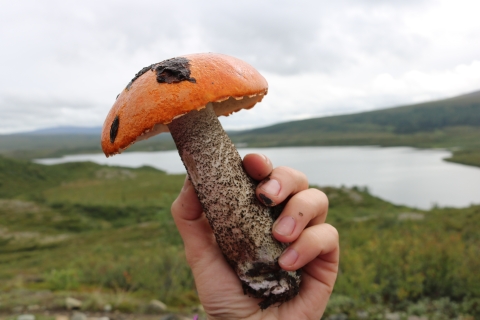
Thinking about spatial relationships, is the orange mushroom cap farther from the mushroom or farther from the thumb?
the thumb

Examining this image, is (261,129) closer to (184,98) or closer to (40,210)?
(40,210)

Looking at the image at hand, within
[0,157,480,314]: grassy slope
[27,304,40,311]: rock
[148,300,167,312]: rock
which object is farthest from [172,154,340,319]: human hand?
[27,304,40,311]: rock

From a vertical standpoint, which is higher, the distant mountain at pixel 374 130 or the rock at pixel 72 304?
the distant mountain at pixel 374 130

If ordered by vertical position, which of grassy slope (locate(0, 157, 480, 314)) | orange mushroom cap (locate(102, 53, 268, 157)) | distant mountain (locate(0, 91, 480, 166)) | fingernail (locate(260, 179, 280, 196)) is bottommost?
grassy slope (locate(0, 157, 480, 314))

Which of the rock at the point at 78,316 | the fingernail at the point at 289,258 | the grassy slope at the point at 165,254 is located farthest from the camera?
the grassy slope at the point at 165,254

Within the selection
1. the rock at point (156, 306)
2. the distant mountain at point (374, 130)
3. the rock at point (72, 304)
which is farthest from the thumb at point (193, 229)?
the distant mountain at point (374, 130)

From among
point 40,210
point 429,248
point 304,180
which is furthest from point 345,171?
point 304,180

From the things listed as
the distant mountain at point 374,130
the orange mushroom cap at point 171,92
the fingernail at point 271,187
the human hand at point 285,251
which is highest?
the distant mountain at point 374,130

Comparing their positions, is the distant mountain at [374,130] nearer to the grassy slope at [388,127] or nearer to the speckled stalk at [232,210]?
the grassy slope at [388,127]
